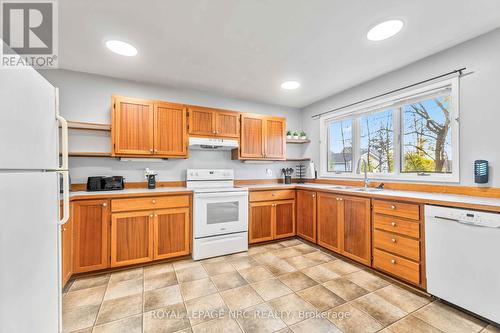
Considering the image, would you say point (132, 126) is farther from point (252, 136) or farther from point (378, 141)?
point (378, 141)

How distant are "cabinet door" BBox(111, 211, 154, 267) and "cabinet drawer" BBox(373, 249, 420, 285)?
2.57 m

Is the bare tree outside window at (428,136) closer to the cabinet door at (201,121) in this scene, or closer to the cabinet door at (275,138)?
the cabinet door at (275,138)

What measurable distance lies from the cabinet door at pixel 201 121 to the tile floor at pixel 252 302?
70.1 inches

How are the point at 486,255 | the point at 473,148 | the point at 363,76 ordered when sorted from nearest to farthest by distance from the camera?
the point at 486,255
the point at 473,148
the point at 363,76

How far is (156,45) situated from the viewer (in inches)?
84.8

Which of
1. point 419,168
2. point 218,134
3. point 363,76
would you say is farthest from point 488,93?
point 218,134

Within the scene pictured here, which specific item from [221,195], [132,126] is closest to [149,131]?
[132,126]

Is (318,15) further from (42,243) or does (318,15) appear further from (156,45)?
(42,243)

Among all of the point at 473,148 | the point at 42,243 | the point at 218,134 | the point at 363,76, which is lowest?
the point at 42,243

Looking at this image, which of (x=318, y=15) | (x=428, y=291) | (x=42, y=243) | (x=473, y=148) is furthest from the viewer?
(x=473, y=148)

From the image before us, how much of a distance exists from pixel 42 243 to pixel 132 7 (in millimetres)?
1711

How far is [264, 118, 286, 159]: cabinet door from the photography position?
12.0ft

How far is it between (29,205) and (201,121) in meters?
2.30

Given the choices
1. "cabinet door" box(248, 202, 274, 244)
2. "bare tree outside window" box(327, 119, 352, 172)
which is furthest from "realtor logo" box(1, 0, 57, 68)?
"bare tree outside window" box(327, 119, 352, 172)
